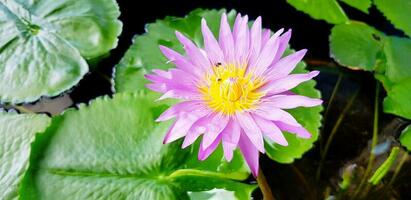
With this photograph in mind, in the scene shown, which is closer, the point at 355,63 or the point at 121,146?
the point at 121,146

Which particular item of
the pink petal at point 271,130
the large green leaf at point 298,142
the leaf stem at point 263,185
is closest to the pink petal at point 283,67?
the pink petal at point 271,130

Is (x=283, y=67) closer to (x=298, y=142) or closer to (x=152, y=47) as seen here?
(x=298, y=142)

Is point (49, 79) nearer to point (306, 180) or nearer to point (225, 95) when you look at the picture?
point (225, 95)

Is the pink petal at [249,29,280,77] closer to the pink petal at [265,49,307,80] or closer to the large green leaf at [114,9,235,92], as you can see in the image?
the pink petal at [265,49,307,80]

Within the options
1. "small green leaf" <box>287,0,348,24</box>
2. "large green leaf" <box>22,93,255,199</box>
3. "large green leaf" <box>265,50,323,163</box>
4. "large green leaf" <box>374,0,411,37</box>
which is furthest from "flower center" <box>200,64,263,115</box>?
"large green leaf" <box>374,0,411,37</box>

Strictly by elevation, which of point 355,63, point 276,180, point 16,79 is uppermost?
point 355,63

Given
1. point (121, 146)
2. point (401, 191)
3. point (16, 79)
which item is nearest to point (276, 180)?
point (401, 191)
